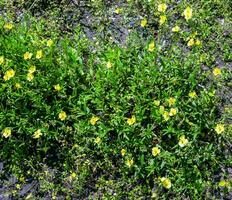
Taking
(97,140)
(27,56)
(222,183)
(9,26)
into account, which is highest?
(9,26)

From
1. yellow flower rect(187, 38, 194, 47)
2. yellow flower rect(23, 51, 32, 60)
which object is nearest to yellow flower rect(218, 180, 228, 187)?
yellow flower rect(187, 38, 194, 47)

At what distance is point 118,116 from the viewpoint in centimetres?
466

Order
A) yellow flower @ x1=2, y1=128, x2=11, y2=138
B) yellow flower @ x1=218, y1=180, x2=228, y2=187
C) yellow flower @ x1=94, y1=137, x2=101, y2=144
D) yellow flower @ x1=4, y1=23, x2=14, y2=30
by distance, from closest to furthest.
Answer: yellow flower @ x1=218, y1=180, x2=228, y2=187, yellow flower @ x1=94, y1=137, x2=101, y2=144, yellow flower @ x1=2, y1=128, x2=11, y2=138, yellow flower @ x1=4, y1=23, x2=14, y2=30

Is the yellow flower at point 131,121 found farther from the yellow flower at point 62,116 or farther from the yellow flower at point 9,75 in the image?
the yellow flower at point 9,75

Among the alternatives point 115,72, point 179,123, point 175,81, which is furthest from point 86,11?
point 179,123

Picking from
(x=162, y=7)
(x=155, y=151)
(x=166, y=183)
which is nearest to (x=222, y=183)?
(x=166, y=183)

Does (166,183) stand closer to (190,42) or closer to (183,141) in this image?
(183,141)

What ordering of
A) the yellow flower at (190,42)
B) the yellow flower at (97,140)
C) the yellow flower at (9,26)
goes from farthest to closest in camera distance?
the yellow flower at (9,26), the yellow flower at (190,42), the yellow flower at (97,140)

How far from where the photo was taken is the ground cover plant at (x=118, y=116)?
4480mm

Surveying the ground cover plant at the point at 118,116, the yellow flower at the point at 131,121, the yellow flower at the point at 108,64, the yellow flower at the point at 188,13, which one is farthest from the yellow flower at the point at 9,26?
the yellow flower at the point at 188,13

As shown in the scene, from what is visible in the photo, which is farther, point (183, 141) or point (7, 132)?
point (7, 132)

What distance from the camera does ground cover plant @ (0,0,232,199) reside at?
448cm

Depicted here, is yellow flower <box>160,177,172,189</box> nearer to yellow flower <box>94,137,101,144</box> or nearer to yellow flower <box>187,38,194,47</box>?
yellow flower <box>94,137,101,144</box>

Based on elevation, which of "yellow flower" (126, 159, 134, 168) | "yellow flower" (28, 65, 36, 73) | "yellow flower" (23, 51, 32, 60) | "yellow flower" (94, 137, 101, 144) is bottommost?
"yellow flower" (126, 159, 134, 168)
